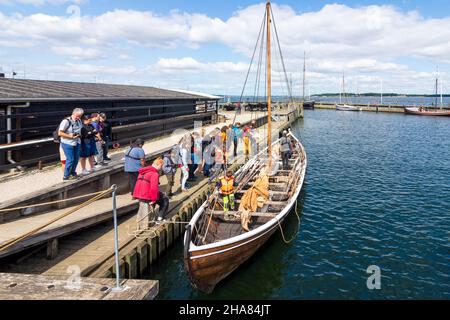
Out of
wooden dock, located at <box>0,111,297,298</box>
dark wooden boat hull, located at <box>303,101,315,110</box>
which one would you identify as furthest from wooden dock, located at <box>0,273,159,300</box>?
dark wooden boat hull, located at <box>303,101,315,110</box>

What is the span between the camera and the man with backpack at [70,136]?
11200 mm

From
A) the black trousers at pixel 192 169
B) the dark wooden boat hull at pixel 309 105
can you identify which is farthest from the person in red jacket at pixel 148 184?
the dark wooden boat hull at pixel 309 105

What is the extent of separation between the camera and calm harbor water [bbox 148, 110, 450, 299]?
1072 cm

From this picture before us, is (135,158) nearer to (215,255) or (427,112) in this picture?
(215,255)

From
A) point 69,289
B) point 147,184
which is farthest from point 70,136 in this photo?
point 69,289

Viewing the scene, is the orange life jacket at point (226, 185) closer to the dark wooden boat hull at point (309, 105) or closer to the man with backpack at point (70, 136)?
the man with backpack at point (70, 136)

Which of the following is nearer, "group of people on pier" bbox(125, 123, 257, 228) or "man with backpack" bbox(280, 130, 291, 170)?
"group of people on pier" bbox(125, 123, 257, 228)

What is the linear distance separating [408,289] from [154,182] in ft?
27.7

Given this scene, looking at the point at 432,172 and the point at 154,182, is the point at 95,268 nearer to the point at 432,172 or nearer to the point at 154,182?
the point at 154,182

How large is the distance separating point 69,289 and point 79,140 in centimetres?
729

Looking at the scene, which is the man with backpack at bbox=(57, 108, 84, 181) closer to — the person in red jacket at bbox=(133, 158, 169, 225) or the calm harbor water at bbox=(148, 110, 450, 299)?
the person in red jacket at bbox=(133, 158, 169, 225)

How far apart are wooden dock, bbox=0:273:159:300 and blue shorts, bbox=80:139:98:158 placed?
289 inches

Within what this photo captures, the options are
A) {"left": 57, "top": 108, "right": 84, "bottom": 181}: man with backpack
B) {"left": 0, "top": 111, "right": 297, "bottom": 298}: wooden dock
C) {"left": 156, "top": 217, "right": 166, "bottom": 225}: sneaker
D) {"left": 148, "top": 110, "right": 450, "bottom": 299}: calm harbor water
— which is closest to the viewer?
{"left": 0, "top": 111, "right": 297, "bottom": 298}: wooden dock

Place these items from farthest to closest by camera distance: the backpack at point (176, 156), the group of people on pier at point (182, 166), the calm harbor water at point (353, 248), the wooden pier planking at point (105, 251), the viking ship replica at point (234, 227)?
the backpack at point (176, 156)
the calm harbor water at point (353, 248)
the group of people on pier at point (182, 166)
the viking ship replica at point (234, 227)
the wooden pier planking at point (105, 251)
